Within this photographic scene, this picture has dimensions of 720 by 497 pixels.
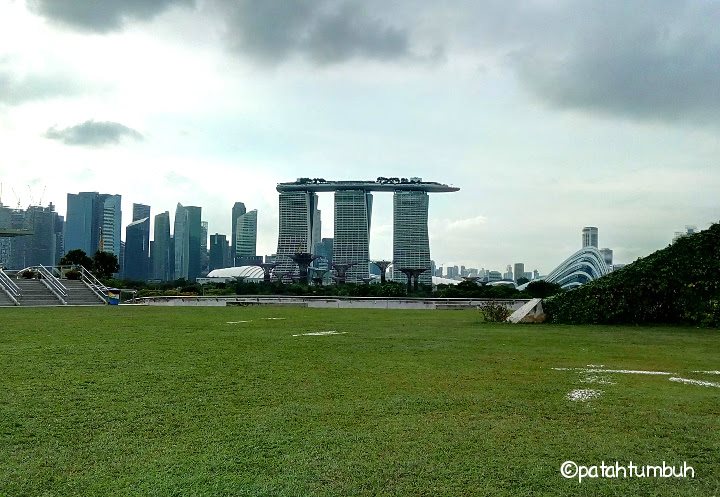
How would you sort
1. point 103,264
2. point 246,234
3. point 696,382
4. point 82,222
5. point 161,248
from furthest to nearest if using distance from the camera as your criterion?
point 246,234 < point 161,248 < point 82,222 < point 103,264 < point 696,382

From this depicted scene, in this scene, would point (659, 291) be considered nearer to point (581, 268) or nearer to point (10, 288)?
point (10, 288)

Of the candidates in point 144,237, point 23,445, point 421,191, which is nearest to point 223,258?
point 144,237

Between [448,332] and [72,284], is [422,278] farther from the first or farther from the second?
[448,332]

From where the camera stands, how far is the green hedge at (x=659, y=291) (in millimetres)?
14812

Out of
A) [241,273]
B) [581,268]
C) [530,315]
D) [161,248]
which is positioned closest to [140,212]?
[161,248]

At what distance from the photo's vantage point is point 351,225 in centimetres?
13738

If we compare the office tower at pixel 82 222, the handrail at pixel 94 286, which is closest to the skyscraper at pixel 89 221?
the office tower at pixel 82 222

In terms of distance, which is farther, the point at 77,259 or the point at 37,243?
the point at 37,243

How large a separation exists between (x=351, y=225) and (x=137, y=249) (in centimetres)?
5293

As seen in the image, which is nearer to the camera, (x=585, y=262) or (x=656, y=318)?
(x=656, y=318)

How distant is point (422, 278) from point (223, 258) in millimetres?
71217

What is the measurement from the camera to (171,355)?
27.5ft

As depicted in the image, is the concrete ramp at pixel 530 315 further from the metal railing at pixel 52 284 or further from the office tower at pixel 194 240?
the office tower at pixel 194 240

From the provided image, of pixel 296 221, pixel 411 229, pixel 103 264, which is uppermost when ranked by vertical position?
pixel 296 221
